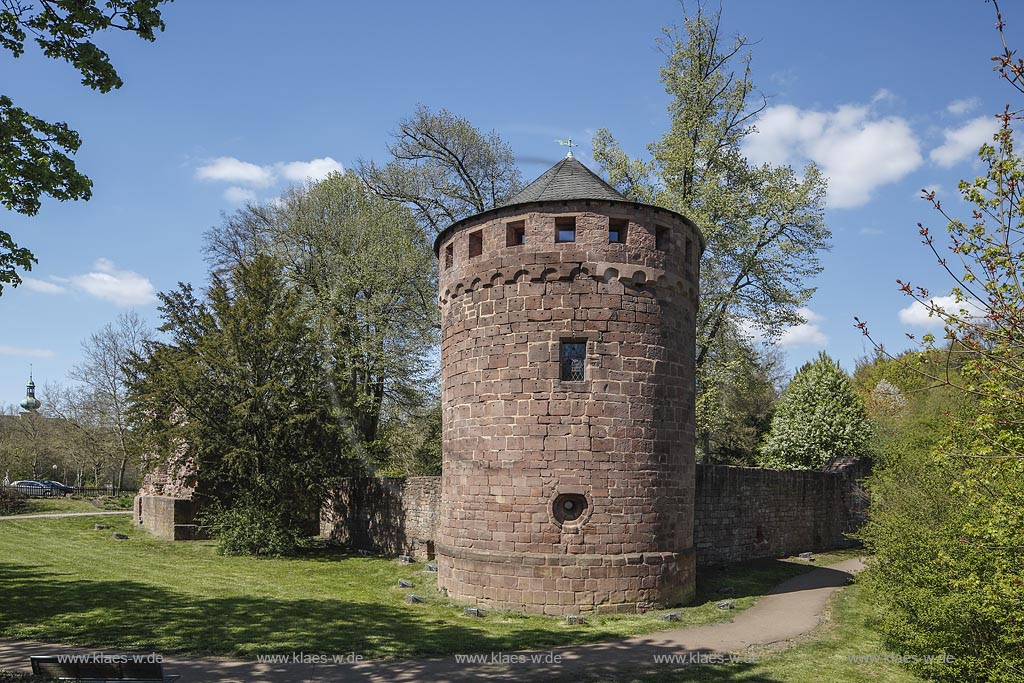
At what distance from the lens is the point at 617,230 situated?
43.4 feet

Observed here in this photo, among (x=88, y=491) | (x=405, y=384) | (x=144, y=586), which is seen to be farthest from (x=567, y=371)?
(x=88, y=491)

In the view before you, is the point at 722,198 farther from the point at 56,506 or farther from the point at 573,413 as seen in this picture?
the point at 56,506

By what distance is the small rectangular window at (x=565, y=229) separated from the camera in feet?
42.5

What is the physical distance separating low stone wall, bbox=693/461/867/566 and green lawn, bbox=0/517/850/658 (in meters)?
0.88

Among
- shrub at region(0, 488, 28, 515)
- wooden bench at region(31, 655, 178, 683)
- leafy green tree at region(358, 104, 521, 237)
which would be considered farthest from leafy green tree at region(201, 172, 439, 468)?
wooden bench at region(31, 655, 178, 683)

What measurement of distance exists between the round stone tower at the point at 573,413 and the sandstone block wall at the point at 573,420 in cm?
2

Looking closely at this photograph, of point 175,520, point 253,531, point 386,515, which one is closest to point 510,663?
point 386,515

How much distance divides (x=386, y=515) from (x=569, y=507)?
9.12 metres

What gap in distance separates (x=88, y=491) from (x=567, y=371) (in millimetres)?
33602

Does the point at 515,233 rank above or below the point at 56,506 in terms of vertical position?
above

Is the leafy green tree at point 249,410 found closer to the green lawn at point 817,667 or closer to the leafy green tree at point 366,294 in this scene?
the leafy green tree at point 366,294

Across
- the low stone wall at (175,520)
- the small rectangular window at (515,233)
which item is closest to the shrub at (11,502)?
the low stone wall at (175,520)

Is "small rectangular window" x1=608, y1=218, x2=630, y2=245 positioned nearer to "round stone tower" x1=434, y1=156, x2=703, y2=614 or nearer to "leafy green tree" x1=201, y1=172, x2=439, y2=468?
"round stone tower" x1=434, y1=156, x2=703, y2=614

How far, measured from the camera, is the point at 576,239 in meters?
12.8
